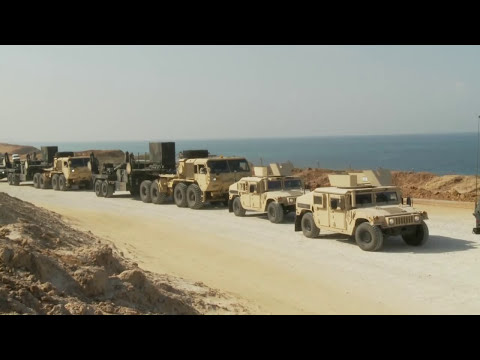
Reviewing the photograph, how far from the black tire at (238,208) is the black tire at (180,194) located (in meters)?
3.22

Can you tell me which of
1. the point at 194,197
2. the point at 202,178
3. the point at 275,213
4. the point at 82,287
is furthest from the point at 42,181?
the point at 82,287

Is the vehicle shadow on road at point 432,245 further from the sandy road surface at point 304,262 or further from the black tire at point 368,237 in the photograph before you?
the black tire at point 368,237

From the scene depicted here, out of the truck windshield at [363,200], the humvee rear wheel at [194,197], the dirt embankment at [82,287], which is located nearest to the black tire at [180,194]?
the humvee rear wheel at [194,197]

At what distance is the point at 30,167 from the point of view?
111ft

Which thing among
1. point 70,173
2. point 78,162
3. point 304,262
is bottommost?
point 304,262

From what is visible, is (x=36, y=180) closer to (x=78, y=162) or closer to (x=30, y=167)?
(x=30, y=167)

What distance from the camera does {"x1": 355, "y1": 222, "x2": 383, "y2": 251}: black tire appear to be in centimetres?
1228

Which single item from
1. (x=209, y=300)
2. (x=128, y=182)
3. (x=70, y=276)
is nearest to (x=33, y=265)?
(x=70, y=276)

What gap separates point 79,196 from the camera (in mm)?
26797

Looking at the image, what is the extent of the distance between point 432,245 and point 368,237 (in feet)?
5.78
